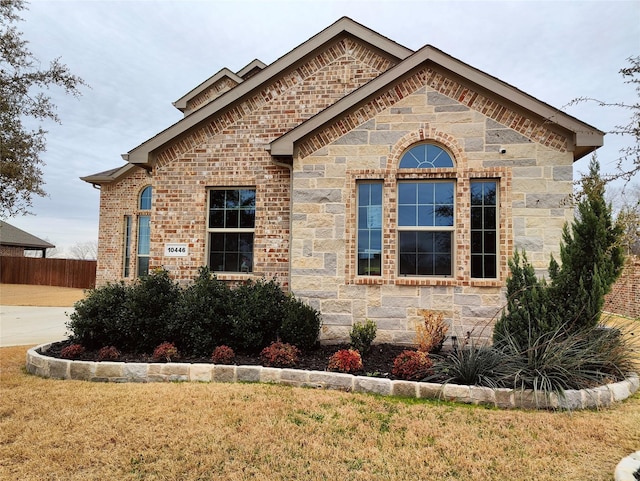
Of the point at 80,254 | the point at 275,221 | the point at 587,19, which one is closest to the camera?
the point at 587,19

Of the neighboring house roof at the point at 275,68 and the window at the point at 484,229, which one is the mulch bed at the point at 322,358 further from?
the neighboring house roof at the point at 275,68

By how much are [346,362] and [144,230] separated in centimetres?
1334

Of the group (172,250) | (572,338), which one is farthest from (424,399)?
(172,250)

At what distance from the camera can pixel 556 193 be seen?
730 cm

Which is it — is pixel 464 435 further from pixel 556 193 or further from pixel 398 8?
pixel 398 8

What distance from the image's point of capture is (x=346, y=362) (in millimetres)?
6160

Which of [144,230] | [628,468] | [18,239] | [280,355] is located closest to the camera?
[628,468]

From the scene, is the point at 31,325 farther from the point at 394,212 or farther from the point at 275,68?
the point at 394,212

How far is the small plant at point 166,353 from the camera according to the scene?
22.2ft

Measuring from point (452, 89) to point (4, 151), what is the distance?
9000 mm

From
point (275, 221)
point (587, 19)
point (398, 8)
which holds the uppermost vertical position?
point (398, 8)

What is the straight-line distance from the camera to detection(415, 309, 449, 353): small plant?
6.77m

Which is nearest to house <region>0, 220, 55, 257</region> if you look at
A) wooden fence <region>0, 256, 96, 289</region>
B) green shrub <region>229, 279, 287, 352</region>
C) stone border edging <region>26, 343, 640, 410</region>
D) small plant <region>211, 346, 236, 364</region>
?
wooden fence <region>0, 256, 96, 289</region>

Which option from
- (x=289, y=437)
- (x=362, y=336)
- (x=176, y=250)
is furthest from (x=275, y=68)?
(x=289, y=437)
